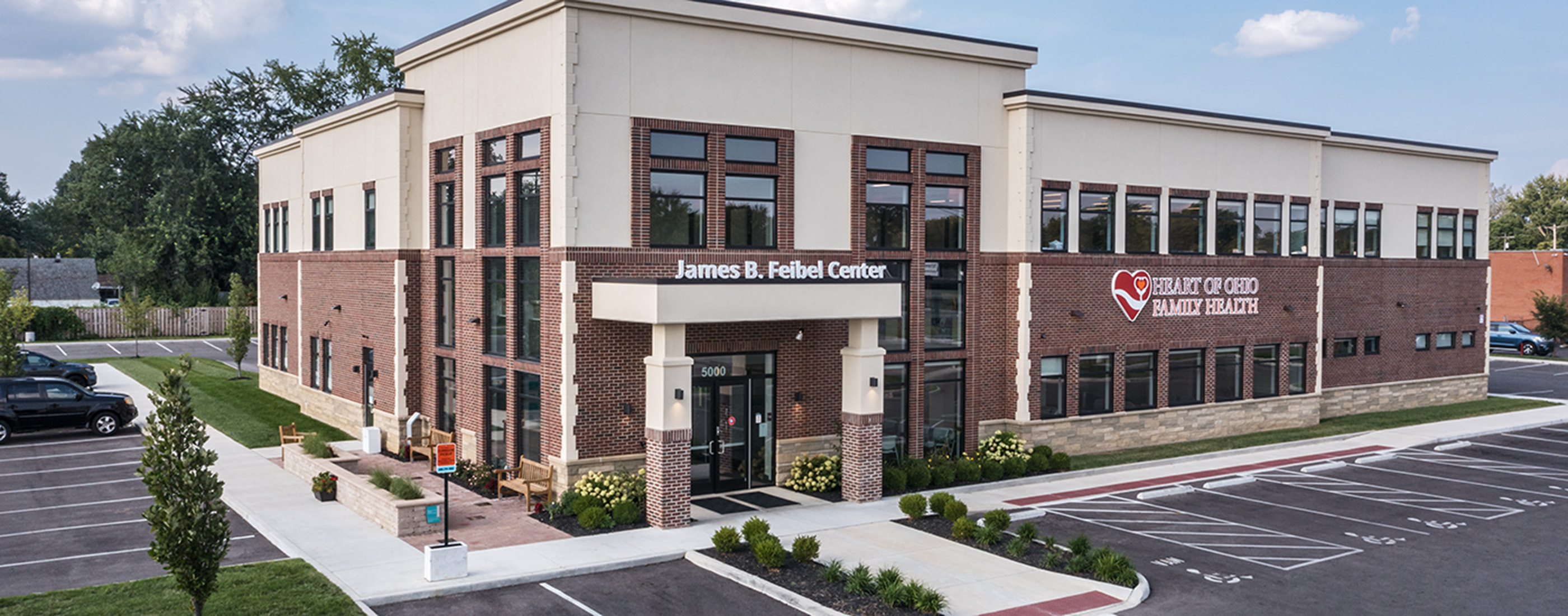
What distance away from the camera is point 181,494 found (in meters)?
13.2

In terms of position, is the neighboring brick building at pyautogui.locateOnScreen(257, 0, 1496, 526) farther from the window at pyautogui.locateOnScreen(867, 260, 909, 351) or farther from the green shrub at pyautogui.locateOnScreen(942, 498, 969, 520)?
the green shrub at pyautogui.locateOnScreen(942, 498, 969, 520)

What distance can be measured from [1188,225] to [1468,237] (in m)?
16.4

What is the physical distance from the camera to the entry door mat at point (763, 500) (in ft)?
70.5

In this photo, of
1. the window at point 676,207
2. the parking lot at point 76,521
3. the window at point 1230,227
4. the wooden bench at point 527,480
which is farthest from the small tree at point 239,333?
the window at point 1230,227

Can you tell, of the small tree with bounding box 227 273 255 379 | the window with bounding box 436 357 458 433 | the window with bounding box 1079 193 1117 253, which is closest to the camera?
the window with bounding box 436 357 458 433

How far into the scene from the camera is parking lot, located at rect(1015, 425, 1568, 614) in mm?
16078

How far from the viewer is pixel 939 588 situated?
16.1 metres

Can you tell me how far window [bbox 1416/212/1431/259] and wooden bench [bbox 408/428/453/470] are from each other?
105 ft

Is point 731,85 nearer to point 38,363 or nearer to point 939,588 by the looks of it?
point 939,588

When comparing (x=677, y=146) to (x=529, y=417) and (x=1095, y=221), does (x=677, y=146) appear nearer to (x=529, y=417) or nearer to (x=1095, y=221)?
(x=529, y=417)

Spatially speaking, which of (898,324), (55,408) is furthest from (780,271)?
(55,408)

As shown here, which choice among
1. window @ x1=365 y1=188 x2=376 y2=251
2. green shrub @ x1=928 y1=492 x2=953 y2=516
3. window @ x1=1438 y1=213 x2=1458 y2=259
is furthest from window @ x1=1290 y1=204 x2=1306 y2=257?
window @ x1=365 y1=188 x2=376 y2=251

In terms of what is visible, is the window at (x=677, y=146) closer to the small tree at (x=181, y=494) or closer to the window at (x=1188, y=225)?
the small tree at (x=181, y=494)

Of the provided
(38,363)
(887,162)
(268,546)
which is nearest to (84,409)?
(38,363)
